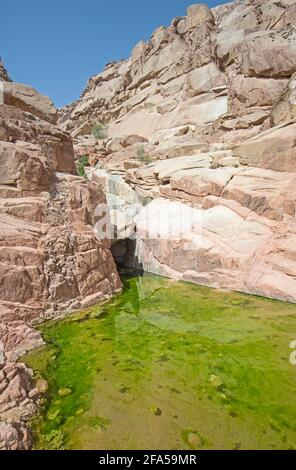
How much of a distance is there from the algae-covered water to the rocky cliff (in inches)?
121

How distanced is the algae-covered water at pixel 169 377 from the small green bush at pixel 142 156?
2204 cm

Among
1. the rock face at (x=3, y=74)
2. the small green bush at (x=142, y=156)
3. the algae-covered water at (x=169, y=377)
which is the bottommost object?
the algae-covered water at (x=169, y=377)

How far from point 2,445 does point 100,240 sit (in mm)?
9139

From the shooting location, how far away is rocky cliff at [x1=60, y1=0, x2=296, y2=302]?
1411 cm

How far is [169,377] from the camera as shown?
716 centimetres

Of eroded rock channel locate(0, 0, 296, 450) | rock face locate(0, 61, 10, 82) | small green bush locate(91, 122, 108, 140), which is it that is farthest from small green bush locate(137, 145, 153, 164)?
small green bush locate(91, 122, 108, 140)

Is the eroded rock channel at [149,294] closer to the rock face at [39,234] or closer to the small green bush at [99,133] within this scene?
the rock face at [39,234]

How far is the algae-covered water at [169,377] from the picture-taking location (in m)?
5.33

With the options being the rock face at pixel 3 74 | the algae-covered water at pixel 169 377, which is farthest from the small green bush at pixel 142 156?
the algae-covered water at pixel 169 377

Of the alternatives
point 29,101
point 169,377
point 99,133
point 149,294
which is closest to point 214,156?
point 149,294

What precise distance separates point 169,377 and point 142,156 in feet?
92.6

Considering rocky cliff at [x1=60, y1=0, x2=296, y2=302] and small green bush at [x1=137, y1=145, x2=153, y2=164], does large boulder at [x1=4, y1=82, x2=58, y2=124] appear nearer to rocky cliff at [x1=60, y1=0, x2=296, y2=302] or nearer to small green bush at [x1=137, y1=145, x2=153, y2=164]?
rocky cliff at [x1=60, y1=0, x2=296, y2=302]

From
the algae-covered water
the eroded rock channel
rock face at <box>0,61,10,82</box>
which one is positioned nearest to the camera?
the algae-covered water

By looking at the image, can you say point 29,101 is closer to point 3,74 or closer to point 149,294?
point 3,74
